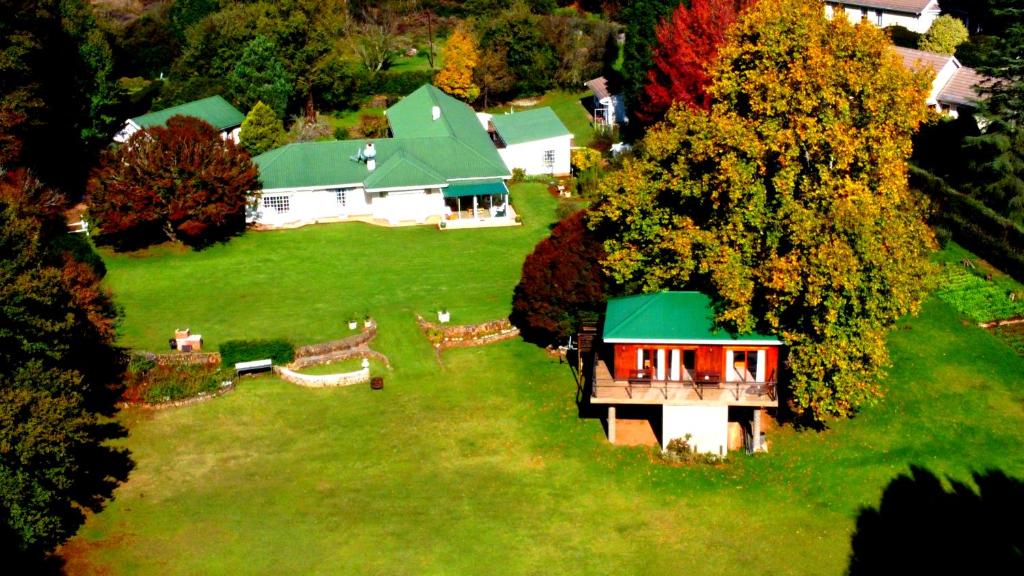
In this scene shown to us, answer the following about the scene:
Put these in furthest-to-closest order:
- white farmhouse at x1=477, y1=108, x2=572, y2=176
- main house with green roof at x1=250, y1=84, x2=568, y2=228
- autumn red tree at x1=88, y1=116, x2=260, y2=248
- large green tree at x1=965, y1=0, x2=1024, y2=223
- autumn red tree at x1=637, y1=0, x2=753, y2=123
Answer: white farmhouse at x1=477, y1=108, x2=572, y2=176, main house with green roof at x1=250, y1=84, x2=568, y2=228, autumn red tree at x1=637, y1=0, x2=753, y2=123, autumn red tree at x1=88, y1=116, x2=260, y2=248, large green tree at x1=965, y1=0, x2=1024, y2=223

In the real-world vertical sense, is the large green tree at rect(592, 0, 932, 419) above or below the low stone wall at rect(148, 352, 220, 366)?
above

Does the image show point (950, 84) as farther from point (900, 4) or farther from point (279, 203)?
point (279, 203)

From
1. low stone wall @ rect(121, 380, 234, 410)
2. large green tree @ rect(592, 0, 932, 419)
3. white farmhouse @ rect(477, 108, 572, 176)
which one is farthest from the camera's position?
white farmhouse @ rect(477, 108, 572, 176)

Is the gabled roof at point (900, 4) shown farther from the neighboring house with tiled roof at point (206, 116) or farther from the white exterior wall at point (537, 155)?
the neighboring house with tiled roof at point (206, 116)

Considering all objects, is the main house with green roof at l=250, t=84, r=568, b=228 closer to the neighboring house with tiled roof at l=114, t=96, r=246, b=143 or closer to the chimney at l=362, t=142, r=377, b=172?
the chimney at l=362, t=142, r=377, b=172

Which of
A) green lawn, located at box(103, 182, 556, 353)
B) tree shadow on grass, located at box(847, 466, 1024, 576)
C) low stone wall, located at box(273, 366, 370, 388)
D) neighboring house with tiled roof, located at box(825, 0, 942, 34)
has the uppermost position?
neighboring house with tiled roof, located at box(825, 0, 942, 34)

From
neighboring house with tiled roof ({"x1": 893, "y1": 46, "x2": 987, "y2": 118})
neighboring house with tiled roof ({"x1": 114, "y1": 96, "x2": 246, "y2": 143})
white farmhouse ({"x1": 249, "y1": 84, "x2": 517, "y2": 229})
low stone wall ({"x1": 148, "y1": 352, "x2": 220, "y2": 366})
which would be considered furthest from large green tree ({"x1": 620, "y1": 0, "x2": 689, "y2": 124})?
low stone wall ({"x1": 148, "y1": 352, "x2": 220, "y2": 366})

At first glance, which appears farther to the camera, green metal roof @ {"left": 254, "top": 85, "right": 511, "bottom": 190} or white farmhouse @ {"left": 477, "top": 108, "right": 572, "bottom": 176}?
white farmhouse @ {"left": 477, "top": 108, "right": 572, "bottom": 176}

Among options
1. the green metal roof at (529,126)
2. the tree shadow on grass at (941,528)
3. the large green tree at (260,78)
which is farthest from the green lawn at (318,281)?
the tree shadow on grass at (941,528)
